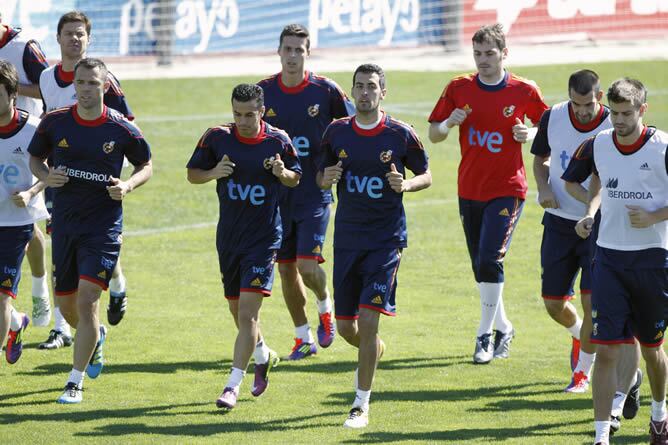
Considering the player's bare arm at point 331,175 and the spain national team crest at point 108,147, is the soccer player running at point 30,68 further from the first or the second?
the player's bare arm at point 331,175

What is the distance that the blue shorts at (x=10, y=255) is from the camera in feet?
30.9

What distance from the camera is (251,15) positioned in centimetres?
2973

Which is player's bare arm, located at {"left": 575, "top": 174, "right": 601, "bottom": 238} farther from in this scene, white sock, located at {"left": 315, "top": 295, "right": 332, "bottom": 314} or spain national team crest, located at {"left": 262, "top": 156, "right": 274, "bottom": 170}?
white sock, located at {"left": 315, "top": 295, "right": 332, "bottom": 314}

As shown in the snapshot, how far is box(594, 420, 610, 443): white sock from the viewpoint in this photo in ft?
25.7

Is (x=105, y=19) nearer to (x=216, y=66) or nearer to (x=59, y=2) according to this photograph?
(x=59, y=2)

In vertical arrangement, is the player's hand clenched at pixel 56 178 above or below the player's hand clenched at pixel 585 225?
below

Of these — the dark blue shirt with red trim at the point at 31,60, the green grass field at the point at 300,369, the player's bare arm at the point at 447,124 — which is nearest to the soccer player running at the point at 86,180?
the green grass field at the point at 300,369

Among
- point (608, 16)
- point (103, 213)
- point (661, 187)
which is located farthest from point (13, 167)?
point (608, 16)

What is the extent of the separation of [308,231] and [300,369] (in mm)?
1174

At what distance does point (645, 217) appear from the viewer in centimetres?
770

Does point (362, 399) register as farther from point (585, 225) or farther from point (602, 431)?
point (585, 225)

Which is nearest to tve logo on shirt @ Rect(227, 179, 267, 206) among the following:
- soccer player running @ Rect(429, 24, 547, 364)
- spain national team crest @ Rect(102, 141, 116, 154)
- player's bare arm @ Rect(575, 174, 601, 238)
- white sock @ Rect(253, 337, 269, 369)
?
spain national team crest @ Rect(102, 141, 116, 154)

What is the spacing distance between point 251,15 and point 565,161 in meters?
20.9

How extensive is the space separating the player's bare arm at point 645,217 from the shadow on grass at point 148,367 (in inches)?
155
